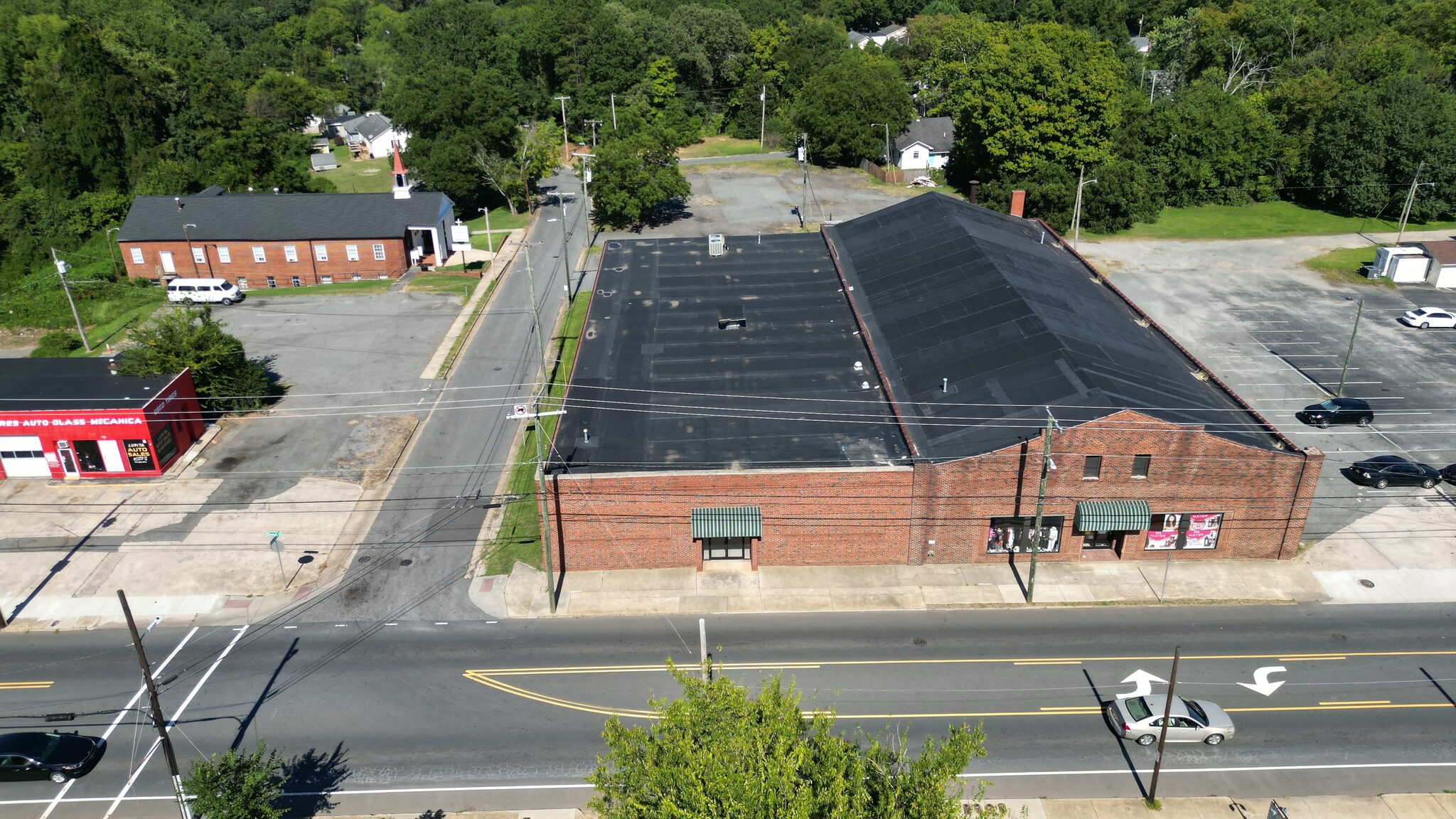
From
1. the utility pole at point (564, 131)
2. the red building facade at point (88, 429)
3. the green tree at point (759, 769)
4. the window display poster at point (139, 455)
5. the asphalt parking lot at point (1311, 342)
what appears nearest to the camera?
the green tree at point (759, 769)

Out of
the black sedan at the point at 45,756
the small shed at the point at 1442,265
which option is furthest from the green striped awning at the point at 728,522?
the small shed at the point at 1442,265

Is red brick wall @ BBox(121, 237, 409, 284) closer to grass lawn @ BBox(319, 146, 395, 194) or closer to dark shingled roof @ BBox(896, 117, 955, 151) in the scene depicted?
grass lawn @ BBox(319, 146, 395, 194)

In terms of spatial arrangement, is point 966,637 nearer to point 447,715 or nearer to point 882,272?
point 447,715

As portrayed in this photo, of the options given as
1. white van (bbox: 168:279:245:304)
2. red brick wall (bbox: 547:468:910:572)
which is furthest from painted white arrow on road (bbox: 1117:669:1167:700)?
white van (bbox: 168:279:245:304)

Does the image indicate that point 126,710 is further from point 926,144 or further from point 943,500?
point 926,144

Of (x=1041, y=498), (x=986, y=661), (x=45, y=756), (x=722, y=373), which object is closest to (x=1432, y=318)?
(x=1041, y=498)

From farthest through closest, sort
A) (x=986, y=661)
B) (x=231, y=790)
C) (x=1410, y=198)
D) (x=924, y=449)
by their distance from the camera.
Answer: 1. (x=1410, y=198)
2. (x=924, y=449)
3. (x=986, y=661)
4. (x=231, y=790)

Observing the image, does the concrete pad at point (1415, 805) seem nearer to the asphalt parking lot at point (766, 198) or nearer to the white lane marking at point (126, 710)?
the white lane marking at point (126, 710)
